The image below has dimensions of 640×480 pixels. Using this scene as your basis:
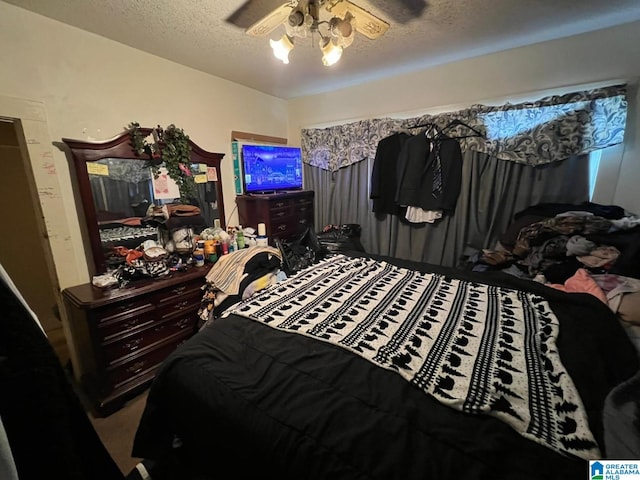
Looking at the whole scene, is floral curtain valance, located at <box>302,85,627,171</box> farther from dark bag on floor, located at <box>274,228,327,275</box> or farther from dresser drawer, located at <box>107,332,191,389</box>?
dresser drawer, located at <box>107,332,191,389</box>

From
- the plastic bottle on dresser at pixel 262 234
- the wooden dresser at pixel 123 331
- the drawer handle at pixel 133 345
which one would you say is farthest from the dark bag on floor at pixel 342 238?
the drawer handle at pixel 133 345

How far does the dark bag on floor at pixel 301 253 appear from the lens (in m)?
2.08

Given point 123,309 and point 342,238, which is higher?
point 342,238

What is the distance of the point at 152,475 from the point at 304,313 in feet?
3.23

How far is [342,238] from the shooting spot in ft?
9.23

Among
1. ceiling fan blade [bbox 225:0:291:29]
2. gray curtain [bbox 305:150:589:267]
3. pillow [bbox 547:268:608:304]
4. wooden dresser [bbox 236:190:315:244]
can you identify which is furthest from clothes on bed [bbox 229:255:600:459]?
ceiling fan blade [bbox 225:0:291:29]

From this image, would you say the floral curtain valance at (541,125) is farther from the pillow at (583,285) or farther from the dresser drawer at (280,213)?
the dresser drawer at (280,213)

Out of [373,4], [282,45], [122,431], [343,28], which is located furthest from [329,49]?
[122,431]

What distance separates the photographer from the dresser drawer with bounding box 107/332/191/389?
160 centimetres

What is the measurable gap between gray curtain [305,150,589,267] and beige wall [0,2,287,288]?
5.83 feet

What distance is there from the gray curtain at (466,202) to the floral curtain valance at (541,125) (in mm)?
92

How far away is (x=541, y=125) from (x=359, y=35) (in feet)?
5.16

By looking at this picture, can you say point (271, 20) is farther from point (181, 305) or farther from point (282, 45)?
point (181, 305)

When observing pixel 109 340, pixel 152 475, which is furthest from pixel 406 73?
pixel 152 475
